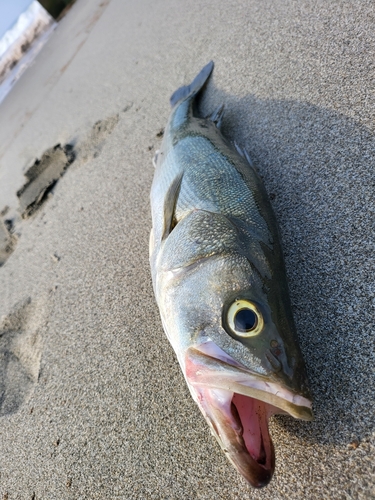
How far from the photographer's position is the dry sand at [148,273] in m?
1.77

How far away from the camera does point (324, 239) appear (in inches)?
87.5

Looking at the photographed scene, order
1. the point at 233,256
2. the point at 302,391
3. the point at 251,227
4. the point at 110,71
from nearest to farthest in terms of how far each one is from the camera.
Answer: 1. the point at 302,391
2. the point at 233,256
3. the point at 251,227
4. the point at 110,71

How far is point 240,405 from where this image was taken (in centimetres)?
147

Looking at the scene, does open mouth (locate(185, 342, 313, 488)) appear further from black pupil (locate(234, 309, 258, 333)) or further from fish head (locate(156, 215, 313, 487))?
black pupil (locate(234, 309, 258, 333))

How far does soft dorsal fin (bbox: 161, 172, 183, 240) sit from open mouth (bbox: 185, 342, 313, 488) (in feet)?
3.04

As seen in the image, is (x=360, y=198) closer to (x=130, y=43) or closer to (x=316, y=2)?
(x=316, y=2)

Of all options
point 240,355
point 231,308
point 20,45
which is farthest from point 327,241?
point 20,45

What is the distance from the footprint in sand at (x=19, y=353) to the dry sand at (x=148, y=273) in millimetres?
13

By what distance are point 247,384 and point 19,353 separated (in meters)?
2.36

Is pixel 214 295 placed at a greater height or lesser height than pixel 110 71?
lesser

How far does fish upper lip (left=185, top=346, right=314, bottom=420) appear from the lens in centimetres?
133

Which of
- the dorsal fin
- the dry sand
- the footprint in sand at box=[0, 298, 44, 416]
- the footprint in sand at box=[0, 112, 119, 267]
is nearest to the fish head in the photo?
the dry sand

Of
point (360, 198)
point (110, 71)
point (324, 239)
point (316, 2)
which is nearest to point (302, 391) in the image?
point (324, 239)

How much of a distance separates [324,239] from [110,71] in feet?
15.6
